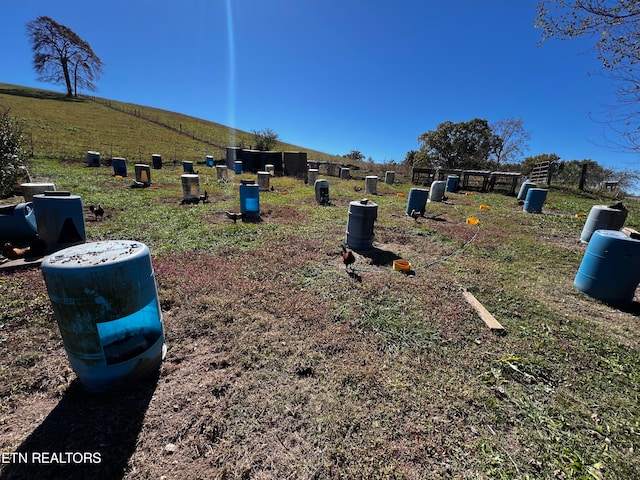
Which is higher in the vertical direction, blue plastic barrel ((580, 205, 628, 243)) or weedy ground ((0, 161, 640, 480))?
blue plastic barrel ((580, 205, 628, 243))

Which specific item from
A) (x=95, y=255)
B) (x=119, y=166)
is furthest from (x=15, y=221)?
(x=119, y=166)

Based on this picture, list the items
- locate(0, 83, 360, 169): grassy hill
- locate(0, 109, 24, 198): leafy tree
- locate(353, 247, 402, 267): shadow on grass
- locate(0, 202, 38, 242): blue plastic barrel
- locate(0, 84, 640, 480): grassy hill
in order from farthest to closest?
locate(0, 83, 360, 169): grassy hill
locate(0, 109, 24, 198): leafy tree
locate(353, 247, 402, 267): shadow on grass
locate(0, 202, 38, 242): blue plastic barrel
locate(0, 84, 640, 480): grassy hill

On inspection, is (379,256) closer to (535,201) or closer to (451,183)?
(535,201)

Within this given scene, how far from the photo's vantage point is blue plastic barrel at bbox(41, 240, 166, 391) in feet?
6.81

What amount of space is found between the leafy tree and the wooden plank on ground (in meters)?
12.4

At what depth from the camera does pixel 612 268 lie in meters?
4.50

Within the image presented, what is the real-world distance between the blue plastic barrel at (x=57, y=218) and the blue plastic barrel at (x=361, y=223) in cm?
542

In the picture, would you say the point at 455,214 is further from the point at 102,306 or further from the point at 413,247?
the point at 102,306

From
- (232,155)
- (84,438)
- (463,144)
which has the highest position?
(463,144)

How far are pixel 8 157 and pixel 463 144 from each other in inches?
1357

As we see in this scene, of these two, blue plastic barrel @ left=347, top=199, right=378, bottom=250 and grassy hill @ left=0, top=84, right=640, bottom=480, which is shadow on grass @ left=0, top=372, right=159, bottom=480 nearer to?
grassy hill @ left=0, top=84, right=640, bottom=480

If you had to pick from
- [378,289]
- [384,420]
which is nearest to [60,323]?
[384,420]

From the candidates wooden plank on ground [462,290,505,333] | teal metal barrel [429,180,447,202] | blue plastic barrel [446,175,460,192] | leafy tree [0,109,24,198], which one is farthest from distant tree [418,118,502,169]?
leafy tree [0,109,24,198]

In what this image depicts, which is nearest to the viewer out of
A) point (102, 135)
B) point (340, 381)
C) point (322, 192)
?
point (340, 381)
